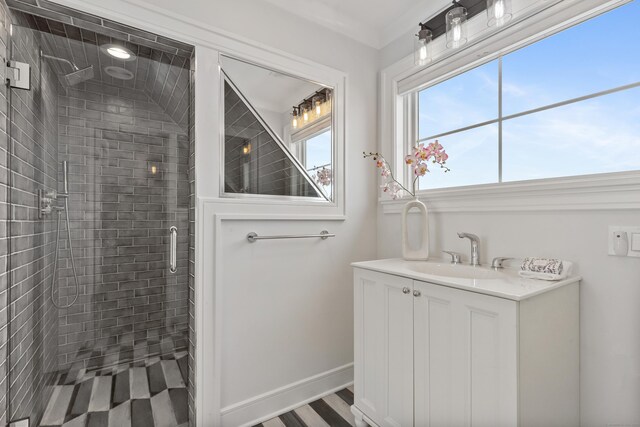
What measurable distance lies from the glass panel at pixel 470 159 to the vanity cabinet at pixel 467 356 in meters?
0.72

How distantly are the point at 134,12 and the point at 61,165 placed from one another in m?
0.80

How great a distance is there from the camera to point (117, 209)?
1698 mm

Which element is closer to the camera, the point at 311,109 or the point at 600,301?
the point at 600,301

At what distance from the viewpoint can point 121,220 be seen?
5.65 ft

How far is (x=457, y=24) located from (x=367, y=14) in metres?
0.61

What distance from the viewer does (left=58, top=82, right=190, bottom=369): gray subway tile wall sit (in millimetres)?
1595

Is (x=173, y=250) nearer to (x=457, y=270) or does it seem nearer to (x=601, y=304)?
(x=457, y=270)

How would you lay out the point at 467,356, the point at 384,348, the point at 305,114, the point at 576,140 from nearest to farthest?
the point at 467,356 → the point at 576,140 → the point at 384,348 → the point at 305,114

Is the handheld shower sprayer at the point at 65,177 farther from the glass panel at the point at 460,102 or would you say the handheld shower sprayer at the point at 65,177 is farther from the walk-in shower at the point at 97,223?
the glass panel at the point at 460,102

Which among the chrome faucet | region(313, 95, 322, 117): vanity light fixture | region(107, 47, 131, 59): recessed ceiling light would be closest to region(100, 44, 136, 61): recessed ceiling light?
Result: region(107, 47, 131, 59): recessed ceiling light

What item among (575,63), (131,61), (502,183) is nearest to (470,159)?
(502,183)

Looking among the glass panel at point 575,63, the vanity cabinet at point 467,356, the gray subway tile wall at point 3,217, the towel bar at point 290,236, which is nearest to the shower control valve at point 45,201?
the gray subway tile wall at point 3,217

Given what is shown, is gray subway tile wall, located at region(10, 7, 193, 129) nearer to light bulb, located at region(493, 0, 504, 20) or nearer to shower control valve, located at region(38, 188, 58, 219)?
shower control valve, located at region(38, 188, 58, 219)

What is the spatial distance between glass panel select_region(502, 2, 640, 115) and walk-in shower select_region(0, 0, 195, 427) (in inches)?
65.8
